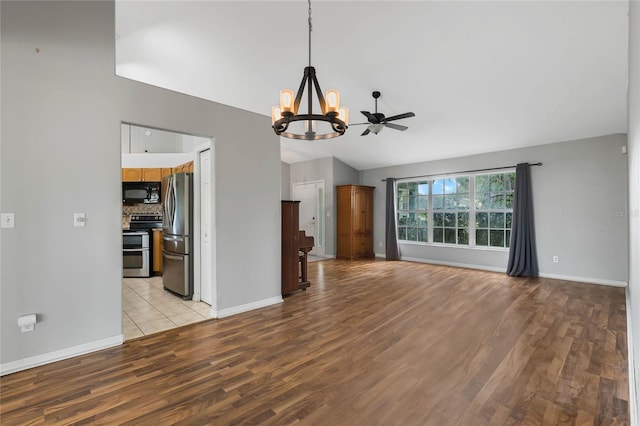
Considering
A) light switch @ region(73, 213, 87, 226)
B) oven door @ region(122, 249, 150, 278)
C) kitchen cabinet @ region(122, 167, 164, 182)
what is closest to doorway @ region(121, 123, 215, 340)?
oven door @ region(122, 249, 150, 278)

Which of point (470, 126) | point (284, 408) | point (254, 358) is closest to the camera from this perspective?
point (284, 408)

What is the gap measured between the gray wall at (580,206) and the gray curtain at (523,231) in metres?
0.15

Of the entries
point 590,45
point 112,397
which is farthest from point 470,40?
point 112,397

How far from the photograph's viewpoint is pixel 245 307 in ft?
11.8

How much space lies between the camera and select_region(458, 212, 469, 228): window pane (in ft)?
21.6

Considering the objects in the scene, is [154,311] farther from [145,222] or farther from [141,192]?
[141,192]

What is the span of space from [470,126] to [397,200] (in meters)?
2.95

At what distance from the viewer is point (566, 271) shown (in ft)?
17.3

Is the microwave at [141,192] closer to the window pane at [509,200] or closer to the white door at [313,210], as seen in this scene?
the white door at [313,210]

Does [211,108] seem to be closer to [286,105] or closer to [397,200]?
[286,105]

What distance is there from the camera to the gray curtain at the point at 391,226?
7.57 metres

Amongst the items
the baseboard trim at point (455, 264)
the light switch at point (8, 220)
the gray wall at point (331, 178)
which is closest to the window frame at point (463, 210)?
the baseboard trim at point (455, 264)

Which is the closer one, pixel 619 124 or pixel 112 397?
pixel 112 397

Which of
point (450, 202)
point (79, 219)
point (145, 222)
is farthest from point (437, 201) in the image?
point (79, 219)
